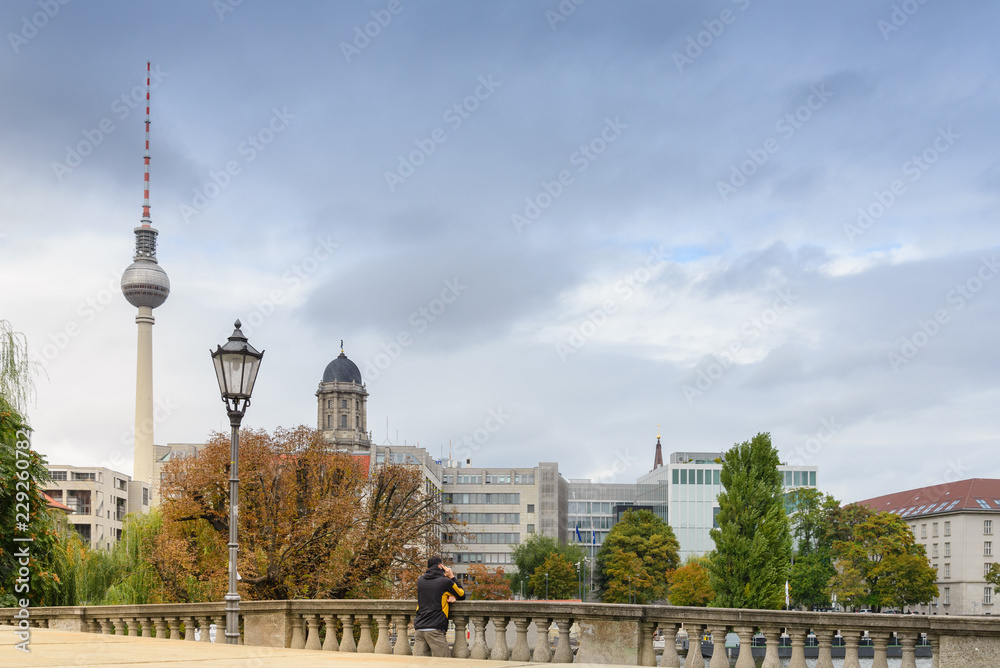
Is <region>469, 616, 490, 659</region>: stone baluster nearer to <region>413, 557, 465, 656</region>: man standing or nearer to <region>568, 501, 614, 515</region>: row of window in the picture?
<region>413, 557, 465, 656</region>: man standing

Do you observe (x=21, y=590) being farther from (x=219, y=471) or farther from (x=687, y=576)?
(x=687, y=576)

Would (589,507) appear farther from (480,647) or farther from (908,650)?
(908,650)

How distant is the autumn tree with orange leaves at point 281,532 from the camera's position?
39.3 m

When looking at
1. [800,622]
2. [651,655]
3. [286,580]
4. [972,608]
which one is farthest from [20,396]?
[972,608]

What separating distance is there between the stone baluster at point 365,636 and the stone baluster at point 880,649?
6862 mm

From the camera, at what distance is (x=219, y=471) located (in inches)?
1645

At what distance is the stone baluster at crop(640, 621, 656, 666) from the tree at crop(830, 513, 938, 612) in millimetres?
79059

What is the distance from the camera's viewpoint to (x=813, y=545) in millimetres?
92562

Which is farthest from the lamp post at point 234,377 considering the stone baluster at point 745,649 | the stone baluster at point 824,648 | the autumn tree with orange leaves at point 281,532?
the autumn tree with orange leaves at point 281,532

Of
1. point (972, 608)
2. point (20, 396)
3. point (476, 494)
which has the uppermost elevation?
point (20, 396)

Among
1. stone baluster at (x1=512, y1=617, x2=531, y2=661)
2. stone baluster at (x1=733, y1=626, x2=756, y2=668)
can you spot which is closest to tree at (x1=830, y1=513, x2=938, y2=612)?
stone baluster at (x1=733, y1=626, x2=756, y2=668)

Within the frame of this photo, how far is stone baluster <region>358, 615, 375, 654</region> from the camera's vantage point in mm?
15609

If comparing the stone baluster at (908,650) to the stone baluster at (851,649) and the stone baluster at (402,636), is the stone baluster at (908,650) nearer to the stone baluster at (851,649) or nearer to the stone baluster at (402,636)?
the stone baluster at (851,649)

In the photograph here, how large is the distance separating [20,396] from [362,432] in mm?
137271
